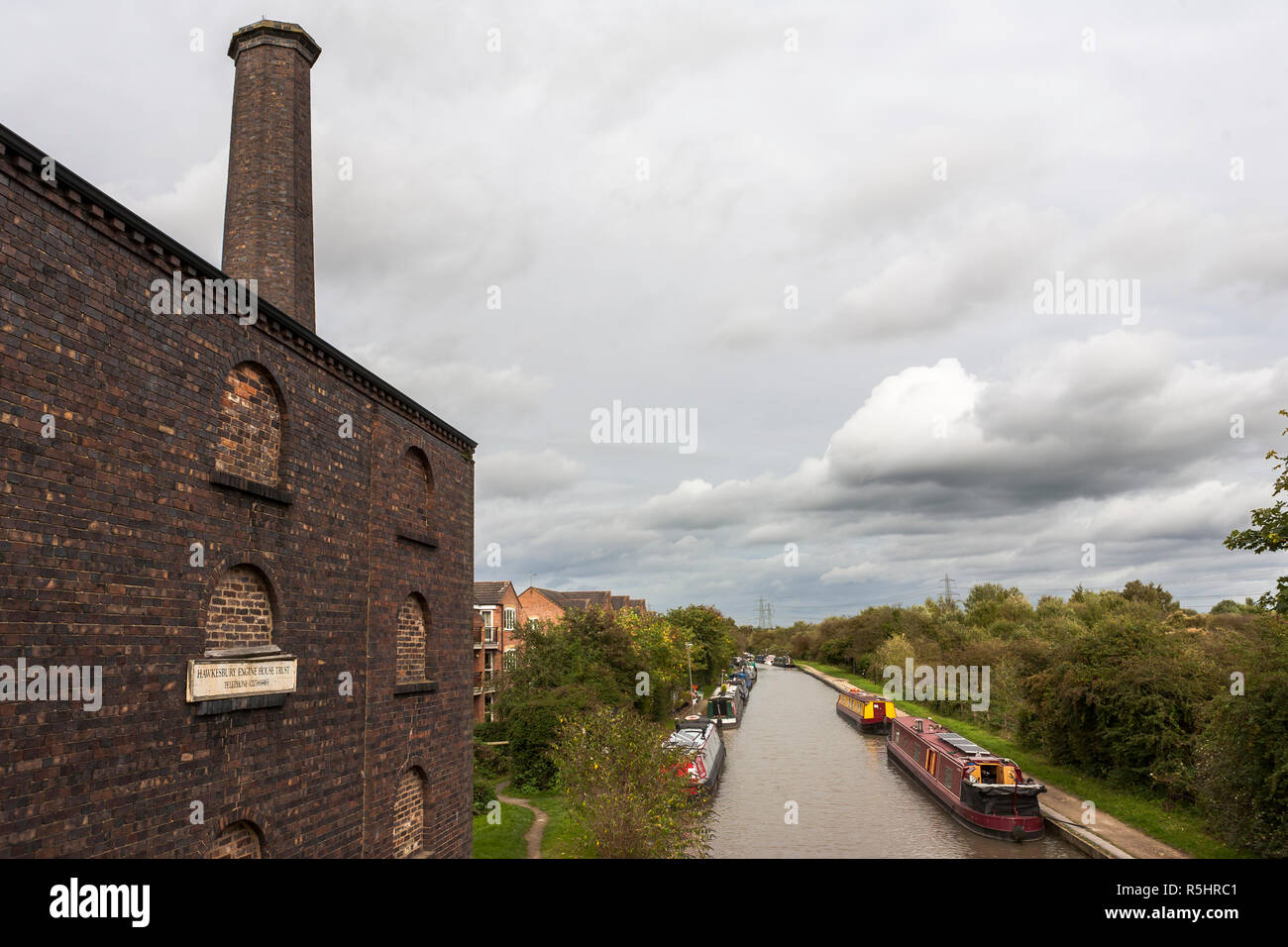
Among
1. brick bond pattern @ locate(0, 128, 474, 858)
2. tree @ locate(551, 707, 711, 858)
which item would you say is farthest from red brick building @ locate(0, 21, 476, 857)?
tree @ locate(551, 707, 711, 858)

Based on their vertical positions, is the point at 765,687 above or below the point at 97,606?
below

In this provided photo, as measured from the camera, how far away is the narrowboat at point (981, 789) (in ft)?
74.1

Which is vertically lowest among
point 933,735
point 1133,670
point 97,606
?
point 933,735

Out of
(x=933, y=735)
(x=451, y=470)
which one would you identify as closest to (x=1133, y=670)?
(x=933, y=735)

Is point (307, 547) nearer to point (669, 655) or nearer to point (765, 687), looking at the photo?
point (669, 655)

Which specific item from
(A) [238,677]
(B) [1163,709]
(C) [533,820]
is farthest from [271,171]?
(B) [1163,709]

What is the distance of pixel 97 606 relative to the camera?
24.1 feet

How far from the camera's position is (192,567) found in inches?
339

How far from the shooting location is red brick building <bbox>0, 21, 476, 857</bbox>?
6.86m

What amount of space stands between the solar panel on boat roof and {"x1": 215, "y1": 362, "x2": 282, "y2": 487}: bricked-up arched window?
2470cm

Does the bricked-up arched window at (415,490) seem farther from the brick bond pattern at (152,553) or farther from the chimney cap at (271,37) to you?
the chimney cap at (271,37)

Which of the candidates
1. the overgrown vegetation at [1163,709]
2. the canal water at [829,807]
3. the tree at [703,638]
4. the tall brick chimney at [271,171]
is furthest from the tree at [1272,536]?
the tree at [703,638]

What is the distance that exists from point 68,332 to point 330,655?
19.0ft

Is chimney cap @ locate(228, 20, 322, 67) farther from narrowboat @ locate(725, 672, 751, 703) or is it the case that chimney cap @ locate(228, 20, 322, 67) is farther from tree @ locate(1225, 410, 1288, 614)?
narrowboat @ locate(725, 672, 751, 703)
